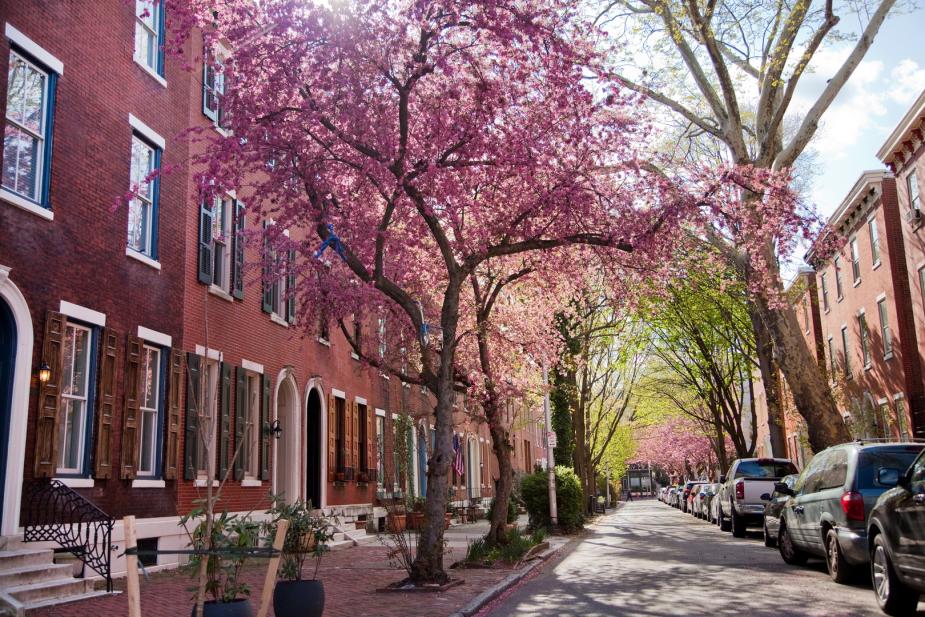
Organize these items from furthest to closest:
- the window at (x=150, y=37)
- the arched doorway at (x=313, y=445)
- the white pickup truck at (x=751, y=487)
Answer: the arched doorway at (x=313, y=445)
the white pickup truck at (x=751, y=487)
the window at (x=150, y=37)

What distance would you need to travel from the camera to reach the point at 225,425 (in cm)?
1720

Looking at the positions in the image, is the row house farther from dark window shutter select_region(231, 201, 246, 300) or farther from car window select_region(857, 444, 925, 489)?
car window select_region(857, 444, 925, 489)

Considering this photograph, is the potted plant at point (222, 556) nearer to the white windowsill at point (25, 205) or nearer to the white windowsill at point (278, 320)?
the white windowsill at point (25, 205)

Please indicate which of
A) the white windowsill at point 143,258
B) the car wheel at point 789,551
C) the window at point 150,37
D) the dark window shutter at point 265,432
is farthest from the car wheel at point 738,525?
the window at point 150,37

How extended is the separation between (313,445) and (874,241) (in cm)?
2022

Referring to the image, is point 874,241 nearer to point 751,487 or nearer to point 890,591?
point 751,487

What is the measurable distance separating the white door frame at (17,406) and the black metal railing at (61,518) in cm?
25

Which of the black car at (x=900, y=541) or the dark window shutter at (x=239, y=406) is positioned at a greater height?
the dark window shutter at (x=239, y=406)

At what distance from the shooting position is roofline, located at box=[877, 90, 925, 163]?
937 inches

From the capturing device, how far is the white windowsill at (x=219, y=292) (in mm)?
17094

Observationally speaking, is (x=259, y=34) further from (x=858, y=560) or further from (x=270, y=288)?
(x=858, y=560)

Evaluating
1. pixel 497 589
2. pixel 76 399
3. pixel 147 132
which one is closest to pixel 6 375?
pixel 76 399

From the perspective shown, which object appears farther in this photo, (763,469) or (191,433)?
(763,469)

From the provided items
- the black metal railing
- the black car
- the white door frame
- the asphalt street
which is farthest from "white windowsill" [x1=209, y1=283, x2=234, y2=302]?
the black car
